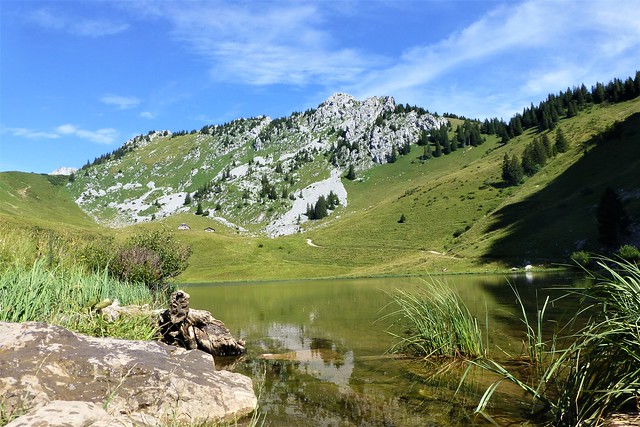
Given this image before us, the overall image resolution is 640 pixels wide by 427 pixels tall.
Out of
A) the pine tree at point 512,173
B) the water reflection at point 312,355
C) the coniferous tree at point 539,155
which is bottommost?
the water reflection at point 312,355

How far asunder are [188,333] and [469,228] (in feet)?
356

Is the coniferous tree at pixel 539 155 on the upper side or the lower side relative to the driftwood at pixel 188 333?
upper

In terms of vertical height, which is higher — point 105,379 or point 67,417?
point 67,417

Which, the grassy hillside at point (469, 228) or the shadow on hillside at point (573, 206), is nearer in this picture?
the shadow on hillside at point (573, 206)

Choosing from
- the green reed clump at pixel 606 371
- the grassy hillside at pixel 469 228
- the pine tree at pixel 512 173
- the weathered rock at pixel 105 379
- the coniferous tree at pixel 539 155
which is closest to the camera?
the green reed clump at pixel 606 371

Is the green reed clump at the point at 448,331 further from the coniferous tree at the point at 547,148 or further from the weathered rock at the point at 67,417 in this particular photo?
the coniferous tree at the point at 547,148

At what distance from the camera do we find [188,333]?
19.3 m

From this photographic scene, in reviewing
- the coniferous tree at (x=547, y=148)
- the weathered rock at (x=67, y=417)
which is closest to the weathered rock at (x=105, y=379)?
the weathered rock at (x=67, y=417)

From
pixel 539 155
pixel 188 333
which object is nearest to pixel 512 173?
pixel 539 155

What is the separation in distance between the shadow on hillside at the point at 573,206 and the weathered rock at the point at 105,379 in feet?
267

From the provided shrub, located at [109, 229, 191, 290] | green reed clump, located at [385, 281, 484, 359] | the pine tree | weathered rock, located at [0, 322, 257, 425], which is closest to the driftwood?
weathered rock, located at [0, 322, 257, 425]

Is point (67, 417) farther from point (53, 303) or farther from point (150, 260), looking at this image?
point (150, 260)

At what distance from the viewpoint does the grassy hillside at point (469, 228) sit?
8644 centimetres

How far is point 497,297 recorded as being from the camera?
3622 centimetres
